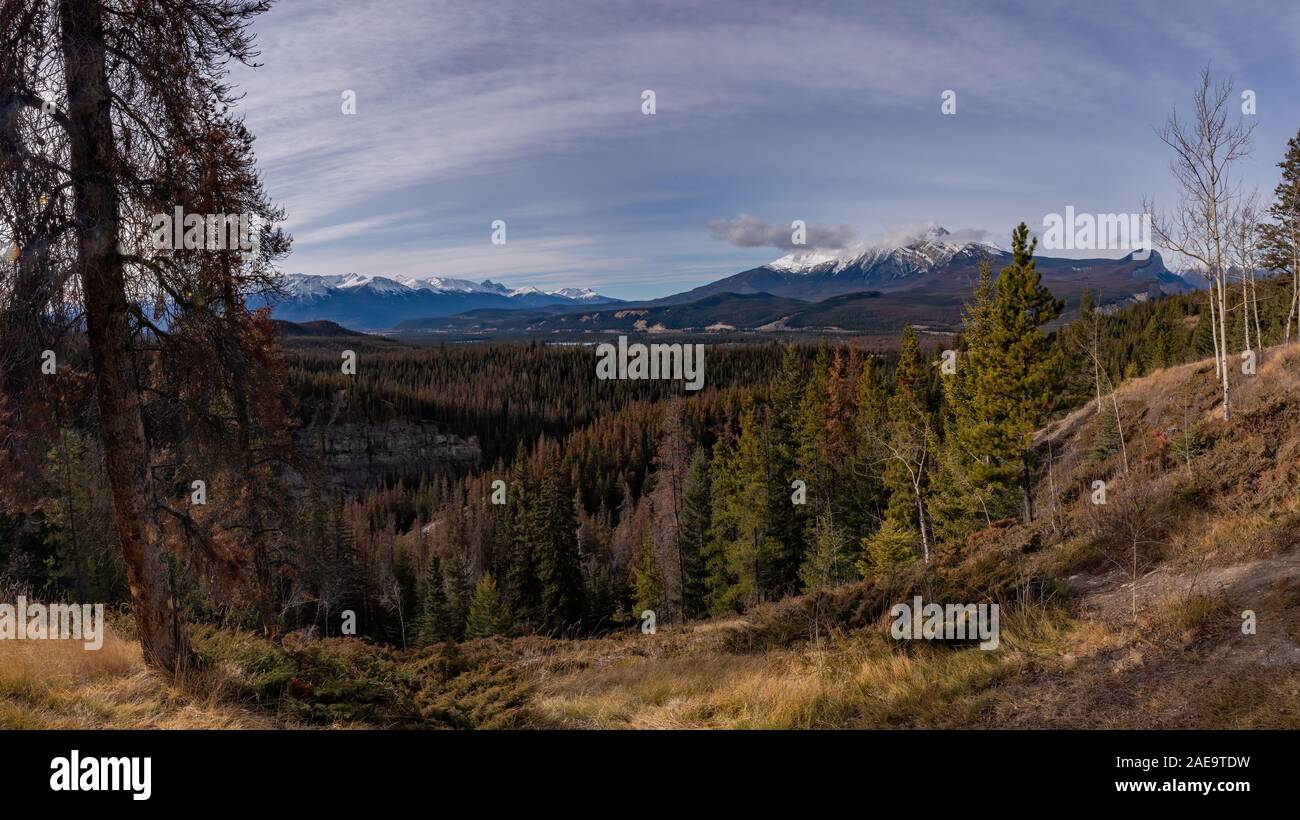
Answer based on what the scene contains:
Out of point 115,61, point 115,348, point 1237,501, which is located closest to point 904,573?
point 1237,501

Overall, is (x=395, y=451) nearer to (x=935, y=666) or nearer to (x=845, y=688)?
(x=845, y=688)

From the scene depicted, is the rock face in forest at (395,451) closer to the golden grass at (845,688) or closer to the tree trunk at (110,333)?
the tree trunk at (110,333)

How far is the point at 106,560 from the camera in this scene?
33781 millimetres

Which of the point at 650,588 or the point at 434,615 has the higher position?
the point at 650,588

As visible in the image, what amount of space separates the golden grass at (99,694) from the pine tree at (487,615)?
28765mm

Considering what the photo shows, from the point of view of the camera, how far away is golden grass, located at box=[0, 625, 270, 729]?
598 cm

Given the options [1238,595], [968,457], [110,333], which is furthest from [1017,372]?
[110,333]

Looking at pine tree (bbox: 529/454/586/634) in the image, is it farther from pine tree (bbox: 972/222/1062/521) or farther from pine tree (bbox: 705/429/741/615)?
pine tree (bbox: 972/222/1062/521)

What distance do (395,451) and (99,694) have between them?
14435cm

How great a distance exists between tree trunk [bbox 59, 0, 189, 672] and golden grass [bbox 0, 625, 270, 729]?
0.38m

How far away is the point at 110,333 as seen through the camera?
694 centimetres

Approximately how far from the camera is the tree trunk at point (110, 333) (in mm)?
6621

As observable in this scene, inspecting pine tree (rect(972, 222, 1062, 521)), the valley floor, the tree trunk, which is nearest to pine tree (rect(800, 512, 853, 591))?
pine tree (rect(972, 222, 1062, 521))

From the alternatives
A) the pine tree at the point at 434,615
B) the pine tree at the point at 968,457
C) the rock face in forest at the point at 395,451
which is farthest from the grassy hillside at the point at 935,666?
the rock face in forest at the point at 395,451
